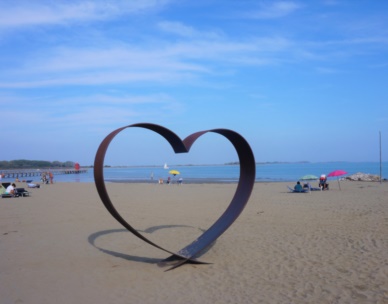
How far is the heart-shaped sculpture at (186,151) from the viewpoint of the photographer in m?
7.10

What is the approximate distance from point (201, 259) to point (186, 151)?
88.9 inches

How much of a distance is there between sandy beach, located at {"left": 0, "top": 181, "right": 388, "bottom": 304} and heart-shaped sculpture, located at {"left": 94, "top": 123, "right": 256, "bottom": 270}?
0.32m

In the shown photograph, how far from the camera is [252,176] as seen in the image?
28.7ft

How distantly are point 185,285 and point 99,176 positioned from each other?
2.29 meters

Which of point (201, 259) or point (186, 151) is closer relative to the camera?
point (186, 151)

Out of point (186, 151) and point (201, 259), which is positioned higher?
point (186, 151)

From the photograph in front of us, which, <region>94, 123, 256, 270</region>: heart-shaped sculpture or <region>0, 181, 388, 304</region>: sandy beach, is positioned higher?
<region>94, 123, 256, 270</region>: heart-shaped sculpture

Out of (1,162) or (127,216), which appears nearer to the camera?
(127,216)

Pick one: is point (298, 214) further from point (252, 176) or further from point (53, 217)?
point (53, 217)

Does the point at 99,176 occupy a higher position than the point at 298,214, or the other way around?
the point at 99,176

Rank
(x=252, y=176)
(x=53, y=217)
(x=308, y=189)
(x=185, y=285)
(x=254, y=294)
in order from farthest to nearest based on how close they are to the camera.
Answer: (x=308, y=189) < (x=53, y=217) < (x=252, y=176) < (x=185, y=285) < (x=254, y=294)

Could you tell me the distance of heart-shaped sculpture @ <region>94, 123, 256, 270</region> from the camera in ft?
23.3

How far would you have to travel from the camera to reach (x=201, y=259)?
8375 millimetres

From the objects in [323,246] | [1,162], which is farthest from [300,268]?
[1,162]
